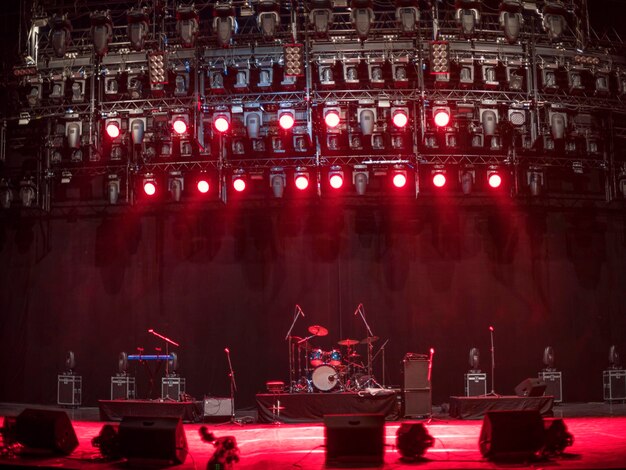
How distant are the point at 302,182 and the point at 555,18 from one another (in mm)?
5458

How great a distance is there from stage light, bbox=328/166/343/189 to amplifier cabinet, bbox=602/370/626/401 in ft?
20.4

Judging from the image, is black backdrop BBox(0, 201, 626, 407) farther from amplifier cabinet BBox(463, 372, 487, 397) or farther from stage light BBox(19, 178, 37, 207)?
stage light BBox(19, 178, 37, 207)

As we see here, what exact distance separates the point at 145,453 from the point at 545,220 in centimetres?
931

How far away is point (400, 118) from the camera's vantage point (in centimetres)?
1230

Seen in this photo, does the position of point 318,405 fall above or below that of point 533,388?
below

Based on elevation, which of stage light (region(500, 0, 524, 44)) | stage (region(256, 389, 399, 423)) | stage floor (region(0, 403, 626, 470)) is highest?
stage light (region(500, 0, 524, 44))

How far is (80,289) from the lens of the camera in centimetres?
1377

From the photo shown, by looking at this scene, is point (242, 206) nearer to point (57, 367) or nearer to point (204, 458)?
point (57, 367)

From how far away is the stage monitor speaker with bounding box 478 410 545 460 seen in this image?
284 inches

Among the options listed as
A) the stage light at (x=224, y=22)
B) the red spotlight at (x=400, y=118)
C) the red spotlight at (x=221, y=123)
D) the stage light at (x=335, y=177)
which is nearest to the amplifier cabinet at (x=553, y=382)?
the stage light at (x=335, y=177)

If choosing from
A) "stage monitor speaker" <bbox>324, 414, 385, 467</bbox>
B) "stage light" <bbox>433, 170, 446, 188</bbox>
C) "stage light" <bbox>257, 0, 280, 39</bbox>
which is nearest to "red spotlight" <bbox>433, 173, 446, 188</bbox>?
"stage light" <bbox>433, 170, 446, 188</bbox>

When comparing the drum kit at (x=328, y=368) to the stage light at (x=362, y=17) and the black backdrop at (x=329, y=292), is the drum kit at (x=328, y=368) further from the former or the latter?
the stage light at (x=362, y=17)

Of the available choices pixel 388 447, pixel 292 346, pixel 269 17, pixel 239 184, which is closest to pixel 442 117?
pixel 269 17

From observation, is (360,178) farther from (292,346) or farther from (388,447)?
(388,447)
